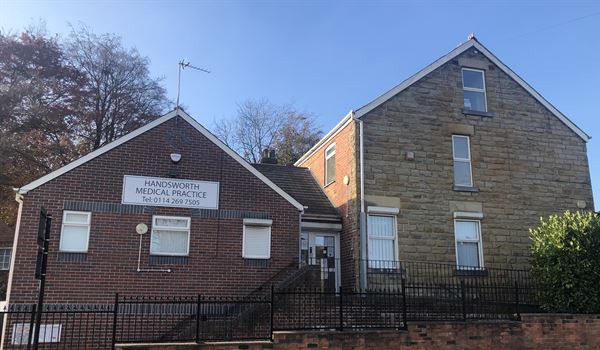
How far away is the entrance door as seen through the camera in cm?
1695

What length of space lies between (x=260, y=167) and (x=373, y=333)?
1092 cm

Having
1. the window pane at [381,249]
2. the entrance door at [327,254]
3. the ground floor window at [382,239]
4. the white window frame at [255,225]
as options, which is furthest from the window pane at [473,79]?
the white window frame at [255,225]

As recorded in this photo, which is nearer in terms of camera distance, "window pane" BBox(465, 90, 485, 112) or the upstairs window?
"window pane" BBox(465, 90, 485, 112)

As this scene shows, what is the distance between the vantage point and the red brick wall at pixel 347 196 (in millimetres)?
16266

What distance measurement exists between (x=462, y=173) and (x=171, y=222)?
9805 mm

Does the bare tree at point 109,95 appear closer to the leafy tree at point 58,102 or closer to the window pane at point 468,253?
the leafy tree at point 58,102

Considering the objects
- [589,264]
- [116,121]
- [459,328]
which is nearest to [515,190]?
[589,264]

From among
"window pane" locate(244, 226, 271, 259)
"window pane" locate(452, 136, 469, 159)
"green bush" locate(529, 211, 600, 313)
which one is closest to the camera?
"green bush" locate(529, 211, 600, 313)

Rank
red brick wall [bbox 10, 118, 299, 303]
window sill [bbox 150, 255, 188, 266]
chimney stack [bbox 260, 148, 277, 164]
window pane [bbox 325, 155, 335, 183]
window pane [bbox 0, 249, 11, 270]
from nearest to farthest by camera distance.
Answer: red brick wall [bbox 10, 118, 299, 303]
window sill [bbox 150, 255, 188, 266]
window pane [bbox 325, 155, 335, 183]
chimney stack [bbox 260, 148, 277, 164]
window pane [bbox 0, 249, 11, 270]

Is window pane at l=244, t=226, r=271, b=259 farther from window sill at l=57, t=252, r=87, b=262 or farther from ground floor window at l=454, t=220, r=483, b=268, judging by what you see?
ground floor window at l=454, t=220, r=483, b=268

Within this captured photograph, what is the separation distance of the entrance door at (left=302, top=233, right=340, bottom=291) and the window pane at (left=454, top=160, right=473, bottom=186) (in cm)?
459

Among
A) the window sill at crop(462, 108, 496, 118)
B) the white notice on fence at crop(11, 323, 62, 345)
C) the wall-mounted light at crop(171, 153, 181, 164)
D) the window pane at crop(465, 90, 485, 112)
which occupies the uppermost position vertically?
the window pane at crop(465, 90, 485, 112)

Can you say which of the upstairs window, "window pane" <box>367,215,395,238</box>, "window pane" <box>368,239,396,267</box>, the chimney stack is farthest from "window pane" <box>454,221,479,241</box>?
the chimney stack

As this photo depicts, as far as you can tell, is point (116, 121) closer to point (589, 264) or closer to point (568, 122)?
point (568, 122)
